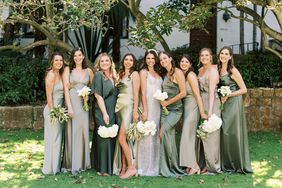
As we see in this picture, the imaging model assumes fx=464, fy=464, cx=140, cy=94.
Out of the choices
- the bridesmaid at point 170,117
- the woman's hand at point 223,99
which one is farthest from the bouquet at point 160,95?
the woman's hand at point 223,99

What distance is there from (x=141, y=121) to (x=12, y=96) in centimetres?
555

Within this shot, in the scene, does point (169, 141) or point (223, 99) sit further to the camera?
point (223, 99)

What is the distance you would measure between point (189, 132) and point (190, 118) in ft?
0.75

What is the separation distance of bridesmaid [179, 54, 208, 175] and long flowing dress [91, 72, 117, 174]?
1158 mm

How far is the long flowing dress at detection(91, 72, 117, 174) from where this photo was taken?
750 centimetres

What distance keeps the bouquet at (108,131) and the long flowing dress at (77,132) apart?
45 centimetres

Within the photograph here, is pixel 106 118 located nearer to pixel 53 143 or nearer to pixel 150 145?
pixel 150 145

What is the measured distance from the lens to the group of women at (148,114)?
296 inches

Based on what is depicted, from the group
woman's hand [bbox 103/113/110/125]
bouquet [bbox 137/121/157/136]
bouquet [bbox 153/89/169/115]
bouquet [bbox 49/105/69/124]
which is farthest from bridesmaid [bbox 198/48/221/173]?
bouquet [bbox 49/105/69/124]

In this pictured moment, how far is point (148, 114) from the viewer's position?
24.9ft

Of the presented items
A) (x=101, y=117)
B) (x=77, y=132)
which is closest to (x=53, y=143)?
(x=77, y=132)

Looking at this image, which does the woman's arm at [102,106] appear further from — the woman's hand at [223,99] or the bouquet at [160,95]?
the woman's hand at [223,99]

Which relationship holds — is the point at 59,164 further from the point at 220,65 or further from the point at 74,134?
the point at 220,65

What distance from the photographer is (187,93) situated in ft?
24.9
